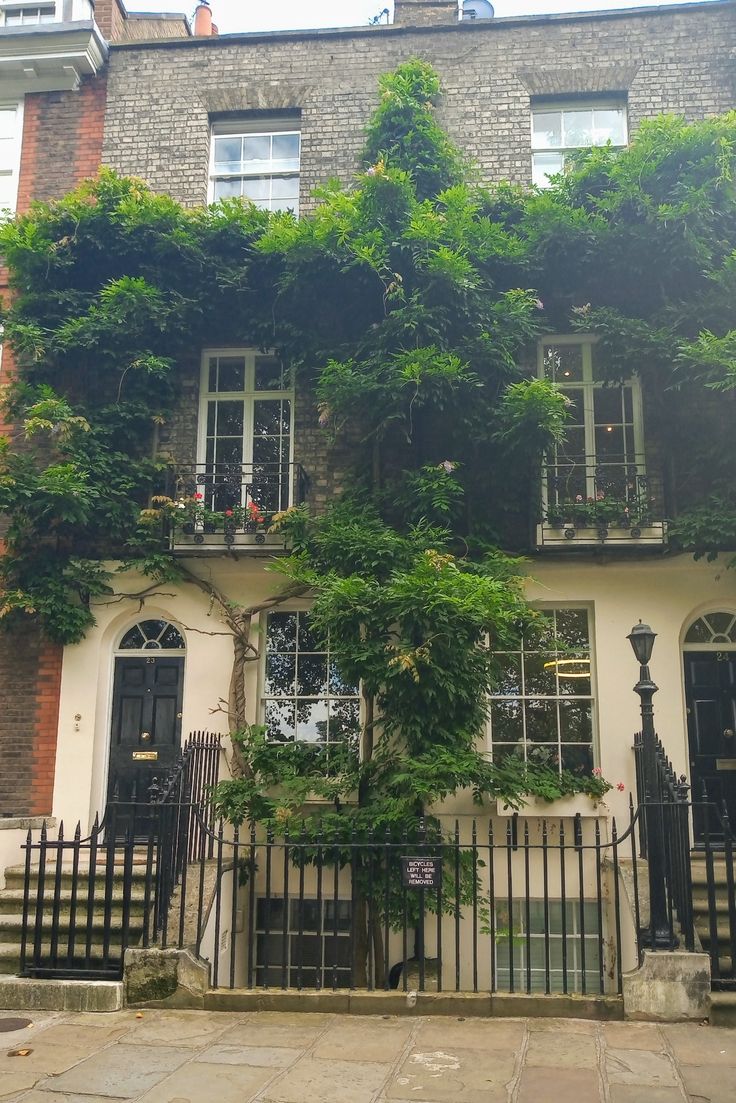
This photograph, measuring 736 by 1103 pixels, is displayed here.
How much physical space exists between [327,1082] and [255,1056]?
69 cm

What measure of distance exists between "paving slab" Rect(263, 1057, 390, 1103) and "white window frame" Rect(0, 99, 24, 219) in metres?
11.5

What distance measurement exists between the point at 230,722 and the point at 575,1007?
526 cm

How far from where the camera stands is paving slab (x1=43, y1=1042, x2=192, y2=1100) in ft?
18.6

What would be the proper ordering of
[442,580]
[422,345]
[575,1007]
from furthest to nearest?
[422,345] → [442,580] → [575,1007]

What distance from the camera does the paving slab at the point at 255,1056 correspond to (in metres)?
6.09

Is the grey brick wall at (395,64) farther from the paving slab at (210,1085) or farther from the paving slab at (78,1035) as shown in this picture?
the paving slab at (210,1085)

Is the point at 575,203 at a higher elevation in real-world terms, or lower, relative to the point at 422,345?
higher

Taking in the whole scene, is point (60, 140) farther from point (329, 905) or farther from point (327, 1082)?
point (327, 1082)

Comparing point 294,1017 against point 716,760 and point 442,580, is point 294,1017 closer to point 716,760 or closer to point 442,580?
point 442,580

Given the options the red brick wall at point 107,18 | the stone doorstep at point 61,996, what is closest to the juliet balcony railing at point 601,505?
the stone doorstep at point 61,996

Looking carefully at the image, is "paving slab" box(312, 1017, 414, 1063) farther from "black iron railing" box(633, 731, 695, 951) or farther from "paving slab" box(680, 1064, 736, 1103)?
"black iron railing" box(633, 731, 695, 951)

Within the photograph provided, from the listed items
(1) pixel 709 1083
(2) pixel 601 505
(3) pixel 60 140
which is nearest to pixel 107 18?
(3) pixel 60 140

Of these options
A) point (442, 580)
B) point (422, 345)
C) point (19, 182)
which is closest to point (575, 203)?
point (422, 345)

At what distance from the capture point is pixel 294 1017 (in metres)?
7.09
